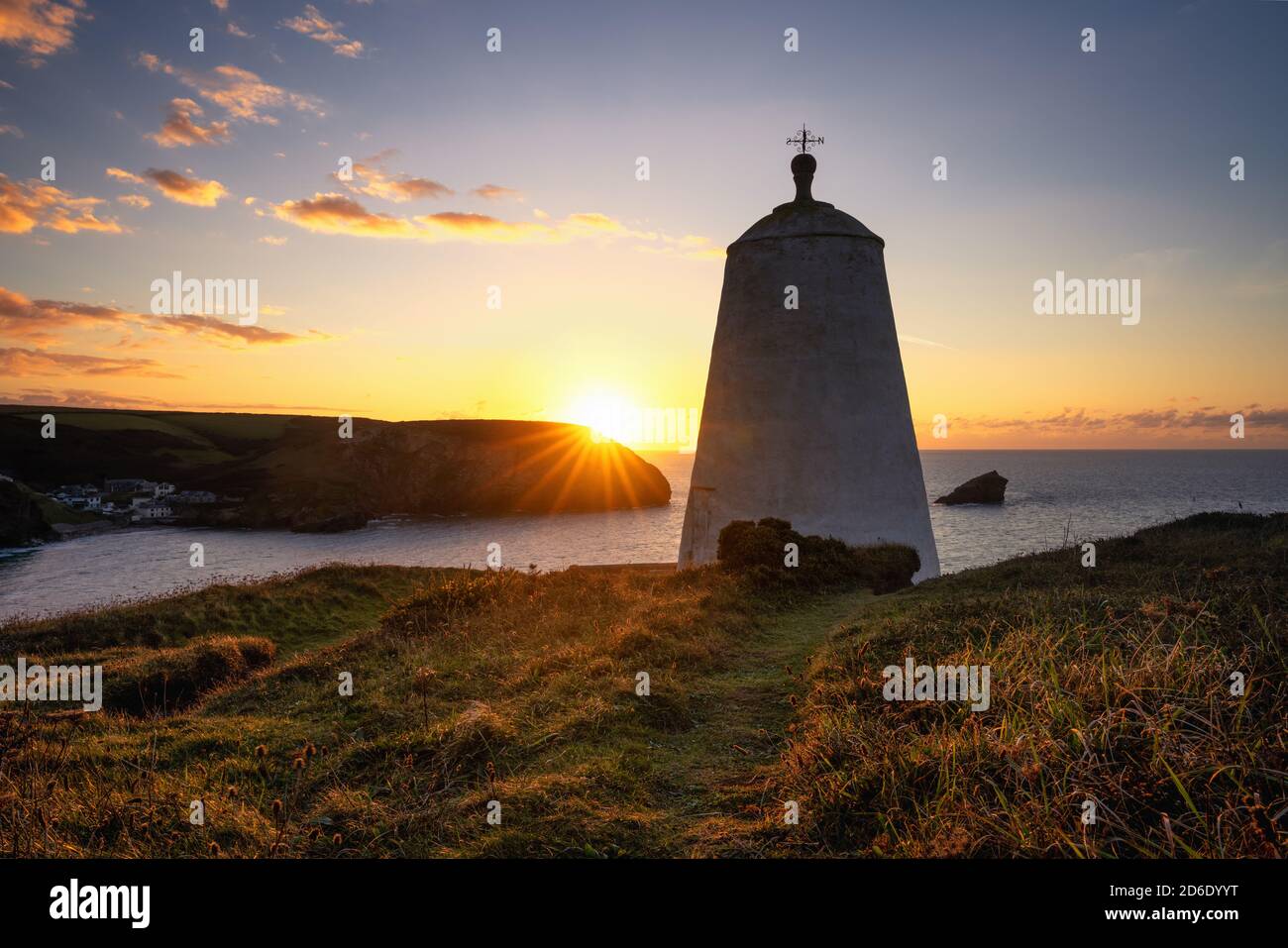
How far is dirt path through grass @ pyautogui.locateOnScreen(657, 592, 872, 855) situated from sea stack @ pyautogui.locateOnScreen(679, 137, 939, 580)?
7.16m

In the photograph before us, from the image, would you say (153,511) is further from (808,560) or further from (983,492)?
(983,492)

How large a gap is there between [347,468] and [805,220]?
88836 millimetres

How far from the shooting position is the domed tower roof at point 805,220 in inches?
697

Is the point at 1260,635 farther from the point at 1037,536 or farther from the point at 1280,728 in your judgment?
the point at 1037,536

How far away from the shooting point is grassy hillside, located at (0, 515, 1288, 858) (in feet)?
13.2

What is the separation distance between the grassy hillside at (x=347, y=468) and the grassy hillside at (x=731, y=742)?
75.2 metres

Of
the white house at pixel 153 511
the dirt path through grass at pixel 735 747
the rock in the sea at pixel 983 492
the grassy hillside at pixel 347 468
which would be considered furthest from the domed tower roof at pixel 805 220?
the white house at pixel 153 511

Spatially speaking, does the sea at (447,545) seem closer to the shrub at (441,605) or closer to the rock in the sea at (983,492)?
the rock in the sea at (983,492)

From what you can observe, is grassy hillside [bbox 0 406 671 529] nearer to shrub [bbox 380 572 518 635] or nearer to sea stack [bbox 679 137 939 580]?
shrub [bbox 380 572 518 635]

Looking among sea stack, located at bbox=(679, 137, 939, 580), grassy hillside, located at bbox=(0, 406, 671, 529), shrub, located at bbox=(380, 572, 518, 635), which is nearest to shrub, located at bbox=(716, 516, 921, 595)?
sea stack, located at bbox=(679, 137, 939, 580)

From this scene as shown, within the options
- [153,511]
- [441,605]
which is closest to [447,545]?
[153,511]

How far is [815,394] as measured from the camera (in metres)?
17.3

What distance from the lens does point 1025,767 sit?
4152 mm
